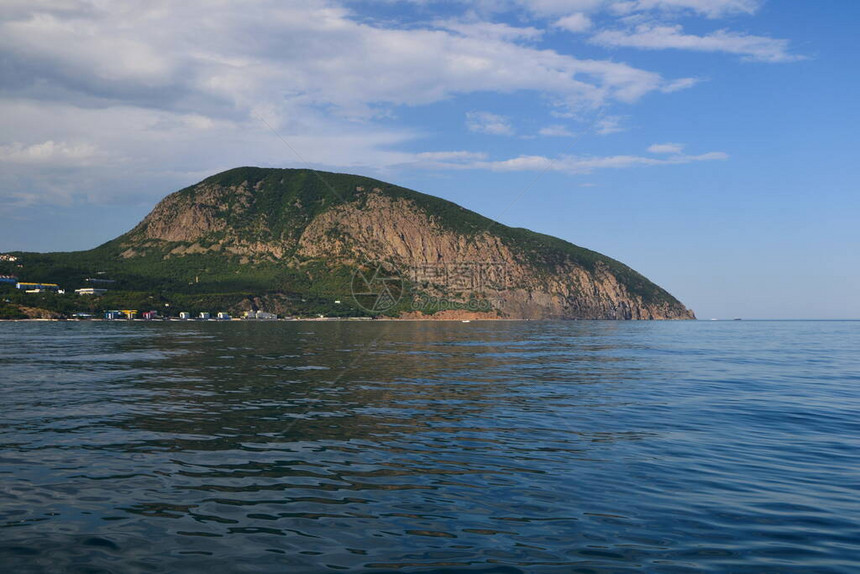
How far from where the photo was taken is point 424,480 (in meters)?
15.7

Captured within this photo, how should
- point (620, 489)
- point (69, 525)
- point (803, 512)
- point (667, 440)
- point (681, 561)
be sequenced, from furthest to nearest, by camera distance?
point (667, 440) < point (620, 489) < point (803, 512) < point (69, 525) < point (681, 561)

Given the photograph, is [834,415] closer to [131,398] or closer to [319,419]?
[319,419]

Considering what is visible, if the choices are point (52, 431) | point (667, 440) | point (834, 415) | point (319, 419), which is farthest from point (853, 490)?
point (52, 431)

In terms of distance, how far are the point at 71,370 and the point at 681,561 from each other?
1875 inches

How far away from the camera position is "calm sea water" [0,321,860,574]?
10859mm

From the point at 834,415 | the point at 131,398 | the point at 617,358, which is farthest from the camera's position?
the point at 617,358

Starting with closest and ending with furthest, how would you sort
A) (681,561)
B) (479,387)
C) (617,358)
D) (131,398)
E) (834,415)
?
(681,561)
(834,415)
(131,398)
(479,387)
(617,358)

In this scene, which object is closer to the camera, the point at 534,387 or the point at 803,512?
the point at 803,512

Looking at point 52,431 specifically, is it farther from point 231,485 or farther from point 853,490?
point 853,490

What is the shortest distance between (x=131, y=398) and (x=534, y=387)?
943 inches

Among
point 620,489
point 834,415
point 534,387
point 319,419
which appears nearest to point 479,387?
point 534,387

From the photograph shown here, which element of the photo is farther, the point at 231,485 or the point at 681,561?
the point at 231,485

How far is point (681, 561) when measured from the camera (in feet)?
34.6

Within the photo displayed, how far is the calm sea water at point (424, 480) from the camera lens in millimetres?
10859
